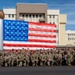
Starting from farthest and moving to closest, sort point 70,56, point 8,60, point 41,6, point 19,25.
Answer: point 41,6 → point 19,25 → point 70,56 → point 8,60

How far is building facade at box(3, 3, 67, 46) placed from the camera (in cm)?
10894

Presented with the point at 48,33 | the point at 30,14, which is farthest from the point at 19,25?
the point at 30,14

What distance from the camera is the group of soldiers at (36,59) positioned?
20.3 meters

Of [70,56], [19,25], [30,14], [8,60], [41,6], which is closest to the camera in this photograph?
[8,60]

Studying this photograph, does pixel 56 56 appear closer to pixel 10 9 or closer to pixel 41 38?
pixel 41 38

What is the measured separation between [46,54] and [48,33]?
6.34 metres

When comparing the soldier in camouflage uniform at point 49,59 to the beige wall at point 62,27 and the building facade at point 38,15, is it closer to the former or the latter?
the building facade at point 38,15

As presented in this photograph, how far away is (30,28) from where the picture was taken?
26.3 meters

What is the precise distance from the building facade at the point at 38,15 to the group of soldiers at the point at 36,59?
77436mm

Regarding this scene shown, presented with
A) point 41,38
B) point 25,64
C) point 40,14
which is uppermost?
point 40,14

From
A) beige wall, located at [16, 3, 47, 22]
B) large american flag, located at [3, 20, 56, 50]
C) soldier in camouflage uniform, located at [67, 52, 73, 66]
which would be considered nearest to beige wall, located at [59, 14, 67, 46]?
beige wall, located at [16, 3, 47, 22]

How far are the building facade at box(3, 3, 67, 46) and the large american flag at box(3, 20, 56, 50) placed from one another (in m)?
71.3

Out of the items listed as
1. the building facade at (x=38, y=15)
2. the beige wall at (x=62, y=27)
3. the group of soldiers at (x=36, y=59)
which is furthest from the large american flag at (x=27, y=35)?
the beige wall at (x=62, y=27)

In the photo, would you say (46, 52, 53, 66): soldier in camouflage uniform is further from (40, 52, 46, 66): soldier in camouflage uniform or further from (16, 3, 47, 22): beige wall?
(16, 3, 47, 22): beige wall
